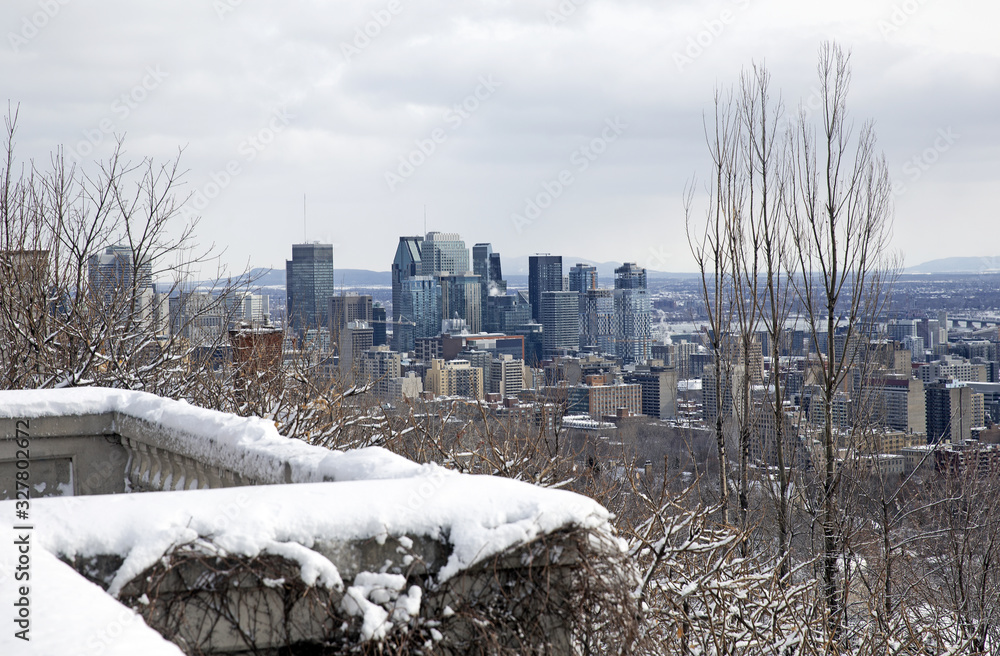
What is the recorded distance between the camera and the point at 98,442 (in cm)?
523

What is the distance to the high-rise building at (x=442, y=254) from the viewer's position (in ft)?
352

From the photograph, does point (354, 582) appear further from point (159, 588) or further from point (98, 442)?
point (98, 442)

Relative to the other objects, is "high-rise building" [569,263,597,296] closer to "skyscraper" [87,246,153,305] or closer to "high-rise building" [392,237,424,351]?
"high-rise building" [392,237,424,351]

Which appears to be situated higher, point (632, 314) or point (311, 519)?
point (311, 519)

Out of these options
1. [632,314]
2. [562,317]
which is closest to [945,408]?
[632,314]

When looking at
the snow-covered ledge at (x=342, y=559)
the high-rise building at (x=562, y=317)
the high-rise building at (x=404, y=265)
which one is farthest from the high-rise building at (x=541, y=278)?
the snow-covered ledge at (x=342, y=559)

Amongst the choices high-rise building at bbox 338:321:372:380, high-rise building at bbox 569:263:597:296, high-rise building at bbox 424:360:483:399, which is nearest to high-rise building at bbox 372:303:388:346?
high-rise building at bbox 424:360:483:399

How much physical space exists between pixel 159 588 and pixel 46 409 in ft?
9.76

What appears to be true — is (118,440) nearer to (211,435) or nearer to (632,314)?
(211,435)

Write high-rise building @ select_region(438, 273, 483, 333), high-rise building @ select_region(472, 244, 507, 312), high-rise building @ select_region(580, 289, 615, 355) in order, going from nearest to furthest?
high-rise building @ select_region(438, 273, 483, 333), high-rise building @ select_region(580, 289, 615, 355), high-rise building @ select_region(472, 244, 507, 312)

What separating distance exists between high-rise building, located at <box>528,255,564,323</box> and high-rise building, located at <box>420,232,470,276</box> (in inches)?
470

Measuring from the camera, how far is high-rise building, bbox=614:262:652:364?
106938mm

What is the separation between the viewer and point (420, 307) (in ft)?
343

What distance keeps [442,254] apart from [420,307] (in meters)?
7.60
